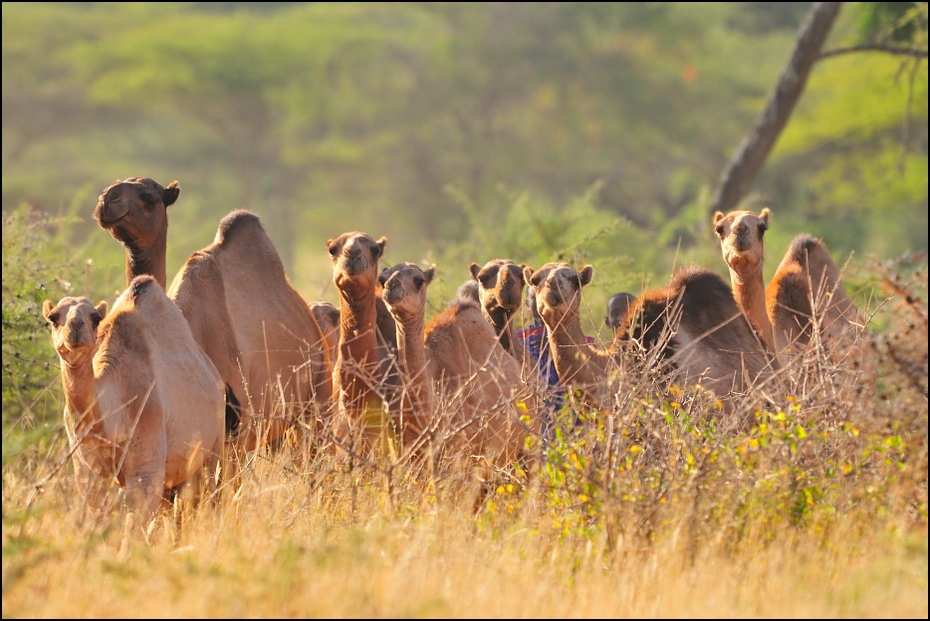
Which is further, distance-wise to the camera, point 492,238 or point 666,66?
point 666,66

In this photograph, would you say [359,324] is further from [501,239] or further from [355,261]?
[501,239]

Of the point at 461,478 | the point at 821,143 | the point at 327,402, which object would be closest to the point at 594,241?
the point at 327,402

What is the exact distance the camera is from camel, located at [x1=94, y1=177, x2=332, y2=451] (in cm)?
754

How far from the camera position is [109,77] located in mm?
31219

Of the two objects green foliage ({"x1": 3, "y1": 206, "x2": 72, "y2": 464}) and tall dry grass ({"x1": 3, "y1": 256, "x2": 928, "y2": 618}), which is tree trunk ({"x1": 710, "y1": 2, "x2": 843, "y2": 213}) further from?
tall dry grass ({"x1": 3, "y1": 256, "x2": 928, "y2": 618})

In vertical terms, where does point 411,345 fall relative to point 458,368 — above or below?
above

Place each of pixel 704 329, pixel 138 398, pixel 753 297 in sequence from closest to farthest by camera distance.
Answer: pixel 138 398, pixel 704 329, pixel 753 297

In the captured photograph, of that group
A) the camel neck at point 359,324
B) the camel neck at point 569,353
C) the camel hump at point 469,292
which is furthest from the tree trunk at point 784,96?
the camel neck at point 359,324

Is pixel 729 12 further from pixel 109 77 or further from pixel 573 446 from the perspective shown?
pixel 573 446

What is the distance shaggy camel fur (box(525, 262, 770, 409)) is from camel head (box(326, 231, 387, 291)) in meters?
0.83

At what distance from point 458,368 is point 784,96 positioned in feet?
27.8

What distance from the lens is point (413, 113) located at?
113ft

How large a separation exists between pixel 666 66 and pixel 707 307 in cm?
2493

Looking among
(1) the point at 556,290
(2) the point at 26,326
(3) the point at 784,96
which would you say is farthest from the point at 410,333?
(3) the point at 784,96
